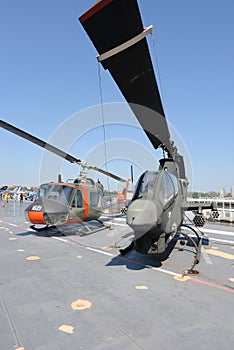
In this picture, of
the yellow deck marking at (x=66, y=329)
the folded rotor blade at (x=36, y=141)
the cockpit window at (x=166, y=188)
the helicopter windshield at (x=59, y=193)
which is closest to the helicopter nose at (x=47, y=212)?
the helicopter windshield at (x=59, y=193)

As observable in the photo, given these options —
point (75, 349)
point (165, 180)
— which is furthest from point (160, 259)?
point (75, 349)

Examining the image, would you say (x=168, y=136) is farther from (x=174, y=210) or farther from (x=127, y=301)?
(x=127, y=301)

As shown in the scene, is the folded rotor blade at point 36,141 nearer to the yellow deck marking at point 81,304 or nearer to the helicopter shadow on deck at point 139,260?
the helicopter shadow on deck at point 139,260

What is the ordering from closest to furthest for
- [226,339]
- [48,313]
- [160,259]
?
[226,339], [48,313], [160,259]

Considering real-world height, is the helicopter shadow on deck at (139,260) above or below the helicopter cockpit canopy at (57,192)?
below

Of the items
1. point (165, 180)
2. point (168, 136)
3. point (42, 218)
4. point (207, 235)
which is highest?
point (168, 136)

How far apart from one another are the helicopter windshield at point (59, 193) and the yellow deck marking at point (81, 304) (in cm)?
525

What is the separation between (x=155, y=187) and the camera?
4488 mm

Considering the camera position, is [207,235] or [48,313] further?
[207,235]

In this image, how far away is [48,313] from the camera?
10.00ft

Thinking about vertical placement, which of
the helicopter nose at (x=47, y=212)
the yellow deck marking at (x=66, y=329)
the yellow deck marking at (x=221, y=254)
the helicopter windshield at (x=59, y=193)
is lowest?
the yellow deck marking at (x=221, y=254)

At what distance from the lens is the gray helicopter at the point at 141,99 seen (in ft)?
8.14

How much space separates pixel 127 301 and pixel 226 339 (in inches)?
53.8

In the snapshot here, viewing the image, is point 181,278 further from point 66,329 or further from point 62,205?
point 62,205
